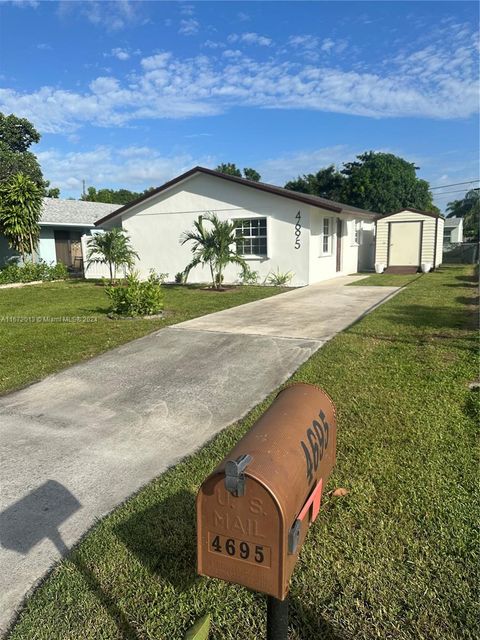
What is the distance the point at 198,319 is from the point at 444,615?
7.32 m

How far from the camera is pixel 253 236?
50.5 feet

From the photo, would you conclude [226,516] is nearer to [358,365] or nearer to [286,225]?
[358,365]

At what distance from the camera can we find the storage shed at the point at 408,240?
63.3 feet

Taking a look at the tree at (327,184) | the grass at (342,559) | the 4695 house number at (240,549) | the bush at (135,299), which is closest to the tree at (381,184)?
the tree at (327,184)

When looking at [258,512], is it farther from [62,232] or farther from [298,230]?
[62,232]

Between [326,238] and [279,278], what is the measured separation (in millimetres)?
2951

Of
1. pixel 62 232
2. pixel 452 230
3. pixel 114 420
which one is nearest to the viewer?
pixel 114 420

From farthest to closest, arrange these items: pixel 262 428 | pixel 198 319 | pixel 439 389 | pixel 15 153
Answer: pixel 15 153
pixel 198 319
pixel 439 389
pixel 262 428

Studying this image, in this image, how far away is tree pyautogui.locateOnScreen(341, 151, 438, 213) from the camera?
3859cm

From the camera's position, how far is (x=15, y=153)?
99.1 feet

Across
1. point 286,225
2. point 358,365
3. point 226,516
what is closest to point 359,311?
point 358,365

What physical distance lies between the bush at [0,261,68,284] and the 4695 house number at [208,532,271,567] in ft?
62.2

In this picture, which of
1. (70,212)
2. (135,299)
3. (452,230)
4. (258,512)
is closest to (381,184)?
(452,230)

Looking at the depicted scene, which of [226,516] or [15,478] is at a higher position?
[226,516]
